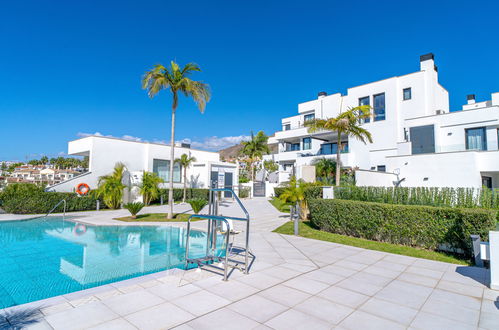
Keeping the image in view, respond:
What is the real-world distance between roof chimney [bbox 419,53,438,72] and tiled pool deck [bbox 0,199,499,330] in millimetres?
23162

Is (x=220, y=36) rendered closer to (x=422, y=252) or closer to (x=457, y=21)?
(x=457, y=21)

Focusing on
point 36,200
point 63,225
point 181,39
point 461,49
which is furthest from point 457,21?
point 36,200

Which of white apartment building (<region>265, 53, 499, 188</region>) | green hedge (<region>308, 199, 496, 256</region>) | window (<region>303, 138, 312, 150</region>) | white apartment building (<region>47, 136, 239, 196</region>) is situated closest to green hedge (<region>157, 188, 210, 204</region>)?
white apartment building (<region>47, 136, 239, 196</region>)

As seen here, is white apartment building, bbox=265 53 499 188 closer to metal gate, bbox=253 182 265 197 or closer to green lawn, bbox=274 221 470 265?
metal gate, bbox=253 182 265 197

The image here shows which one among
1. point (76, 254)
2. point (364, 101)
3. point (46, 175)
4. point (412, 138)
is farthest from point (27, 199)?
point (46, 175)

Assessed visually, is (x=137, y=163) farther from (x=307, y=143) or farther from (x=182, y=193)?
(x=307, y=143)

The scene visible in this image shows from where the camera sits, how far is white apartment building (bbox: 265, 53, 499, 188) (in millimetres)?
15805

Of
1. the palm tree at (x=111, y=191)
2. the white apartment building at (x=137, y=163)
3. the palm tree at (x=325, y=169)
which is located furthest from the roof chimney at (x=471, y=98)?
the palm tree at (x=111, y=191)

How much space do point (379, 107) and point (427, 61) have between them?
17.3 ft

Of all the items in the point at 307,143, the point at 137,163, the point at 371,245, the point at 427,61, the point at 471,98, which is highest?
the point at 427,61

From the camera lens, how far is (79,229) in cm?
1173

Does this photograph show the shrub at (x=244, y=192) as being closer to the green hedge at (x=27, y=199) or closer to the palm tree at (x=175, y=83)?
the palm tree at (x=175, y=83)

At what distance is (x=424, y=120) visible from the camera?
19562 millimetres

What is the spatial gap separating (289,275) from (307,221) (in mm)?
7547
